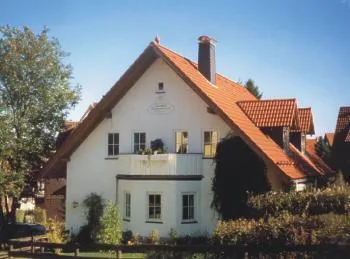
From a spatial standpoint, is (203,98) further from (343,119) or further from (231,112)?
(343,119)

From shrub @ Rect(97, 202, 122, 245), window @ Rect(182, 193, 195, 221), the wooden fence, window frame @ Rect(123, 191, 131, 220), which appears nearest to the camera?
the wooden fence

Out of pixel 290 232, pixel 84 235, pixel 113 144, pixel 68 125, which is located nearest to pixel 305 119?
pixel 113 144

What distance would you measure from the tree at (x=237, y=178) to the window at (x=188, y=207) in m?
1.44

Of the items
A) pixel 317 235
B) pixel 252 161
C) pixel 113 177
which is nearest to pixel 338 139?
pixel 252 161

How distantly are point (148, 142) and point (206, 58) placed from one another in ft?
18.9

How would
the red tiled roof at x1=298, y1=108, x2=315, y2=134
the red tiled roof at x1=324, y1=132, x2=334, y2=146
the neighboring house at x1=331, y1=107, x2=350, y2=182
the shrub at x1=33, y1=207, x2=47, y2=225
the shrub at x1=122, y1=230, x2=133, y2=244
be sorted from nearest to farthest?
the shrub at x1=122, y1=230, x2=133, y2=244 → the red tiled roof at x1=298, y1=108, x2=315, y2=134 → the neighboring house at x1=331, y1=107, x2=350, y2=182 → the shrub at x1=33, y1=207, x2=47, y2=225 → the red tiled roof at x1=324, y1=132, x2=334, y2=146

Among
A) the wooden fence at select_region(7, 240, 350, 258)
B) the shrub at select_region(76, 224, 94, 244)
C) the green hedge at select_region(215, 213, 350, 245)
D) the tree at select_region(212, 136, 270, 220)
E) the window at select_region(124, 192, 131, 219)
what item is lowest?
the shrub at select_region(76, 224, 94, 244)

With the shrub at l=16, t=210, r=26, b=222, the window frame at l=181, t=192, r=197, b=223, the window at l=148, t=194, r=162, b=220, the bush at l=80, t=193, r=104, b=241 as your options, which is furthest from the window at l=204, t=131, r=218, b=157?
the shrub at l=16, t=210, r=26, b=222

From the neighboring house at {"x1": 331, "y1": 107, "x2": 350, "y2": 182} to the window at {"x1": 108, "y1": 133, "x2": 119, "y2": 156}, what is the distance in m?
18.1

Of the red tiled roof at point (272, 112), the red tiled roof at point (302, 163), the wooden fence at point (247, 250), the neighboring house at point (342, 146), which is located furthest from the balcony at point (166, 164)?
the neighboring house at point (342, 146)

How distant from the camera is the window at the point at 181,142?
2362 centimetres

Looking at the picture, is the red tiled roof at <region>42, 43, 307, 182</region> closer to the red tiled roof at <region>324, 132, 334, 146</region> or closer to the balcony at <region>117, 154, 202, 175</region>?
the balcony at <region>117, 154, 202, 175</region>

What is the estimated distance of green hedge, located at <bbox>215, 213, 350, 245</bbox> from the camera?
40.6ft

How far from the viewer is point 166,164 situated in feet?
73.8
